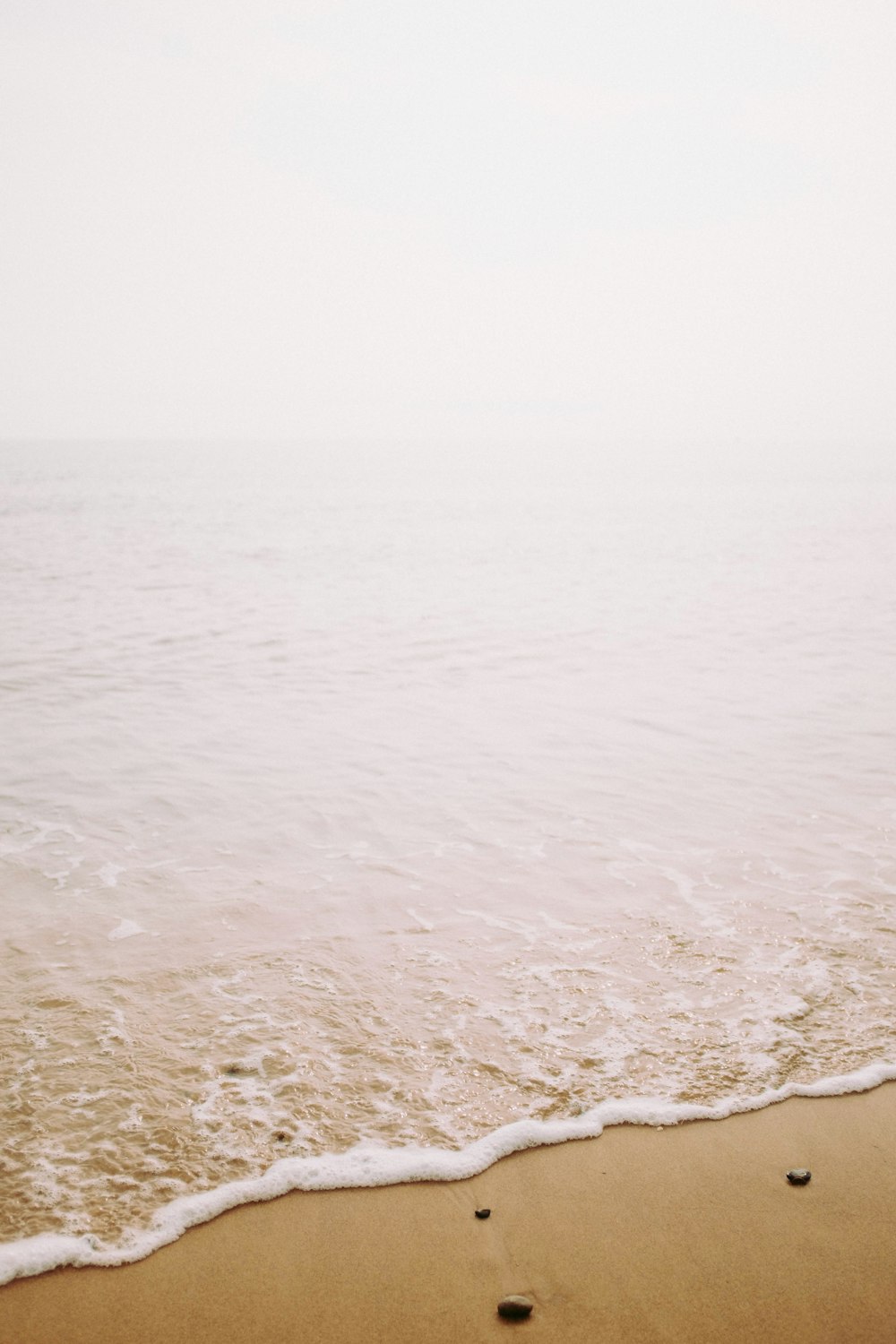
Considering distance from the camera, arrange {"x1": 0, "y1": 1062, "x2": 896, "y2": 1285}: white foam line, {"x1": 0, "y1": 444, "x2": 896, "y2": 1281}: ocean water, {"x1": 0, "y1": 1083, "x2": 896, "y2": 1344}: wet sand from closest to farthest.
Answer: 1. {"x1": 0, "y1": 1083, "x2": 896, "y2": 1344}: wet sand
2. {"x1": 0, "y1": 1062, "x2": 896, "y2": 1285}: white foam line
3. {"x1": 0, "y1": 444, "x2": 896, "y2": 1281}: ocean water

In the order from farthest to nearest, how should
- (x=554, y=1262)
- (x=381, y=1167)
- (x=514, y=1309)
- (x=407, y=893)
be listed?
1. (x=407, y=893)
2. (x=381, y=1167)
3. (x=554, y=1262)
4. (x=514, y=1309)

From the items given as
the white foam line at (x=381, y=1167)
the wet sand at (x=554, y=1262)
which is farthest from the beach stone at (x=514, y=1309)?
the white foam line at (x=381, y=1167)

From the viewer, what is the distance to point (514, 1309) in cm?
288

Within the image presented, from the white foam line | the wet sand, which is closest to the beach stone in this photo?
the wet sand

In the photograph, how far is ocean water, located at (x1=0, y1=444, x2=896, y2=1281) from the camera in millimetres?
3820

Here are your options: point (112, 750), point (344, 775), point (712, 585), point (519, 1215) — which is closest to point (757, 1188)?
point (519, 1215)

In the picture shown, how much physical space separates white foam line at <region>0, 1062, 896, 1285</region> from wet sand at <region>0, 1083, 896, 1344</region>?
0.15 feet

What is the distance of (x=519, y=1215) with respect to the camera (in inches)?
131

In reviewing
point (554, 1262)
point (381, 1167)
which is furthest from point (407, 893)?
point (554, 1262)

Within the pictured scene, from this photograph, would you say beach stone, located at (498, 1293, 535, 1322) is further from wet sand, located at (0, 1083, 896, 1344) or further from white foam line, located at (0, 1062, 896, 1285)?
white foam line, located at (0, 1062, 896, 1285)

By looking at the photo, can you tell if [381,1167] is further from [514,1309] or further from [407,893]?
[407,893]

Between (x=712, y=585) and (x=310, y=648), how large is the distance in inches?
431

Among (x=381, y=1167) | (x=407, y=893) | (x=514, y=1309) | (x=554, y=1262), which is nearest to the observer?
(x=514, y=1309)

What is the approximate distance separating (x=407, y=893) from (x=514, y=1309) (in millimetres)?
3209
